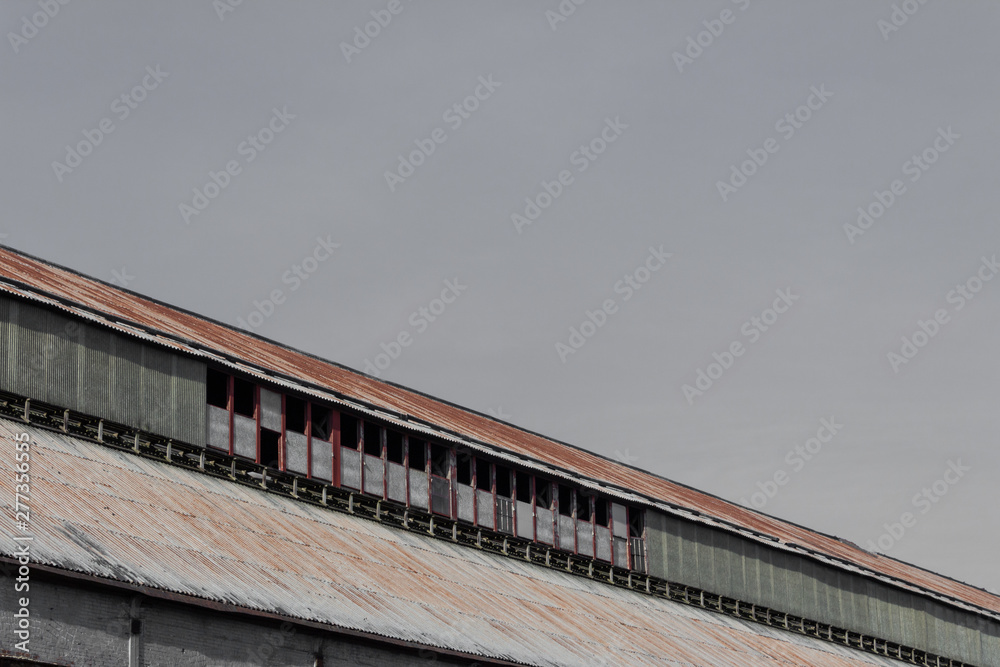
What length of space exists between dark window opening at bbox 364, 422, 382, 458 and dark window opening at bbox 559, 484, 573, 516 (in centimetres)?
1019

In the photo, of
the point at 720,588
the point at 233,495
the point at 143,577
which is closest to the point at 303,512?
the point at 233,495

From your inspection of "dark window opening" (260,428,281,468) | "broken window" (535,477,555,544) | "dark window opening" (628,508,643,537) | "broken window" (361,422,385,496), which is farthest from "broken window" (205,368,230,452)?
"dark window opening" (628,508,643,537)

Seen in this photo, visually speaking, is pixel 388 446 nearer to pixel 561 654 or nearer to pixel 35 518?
pixel 561 654

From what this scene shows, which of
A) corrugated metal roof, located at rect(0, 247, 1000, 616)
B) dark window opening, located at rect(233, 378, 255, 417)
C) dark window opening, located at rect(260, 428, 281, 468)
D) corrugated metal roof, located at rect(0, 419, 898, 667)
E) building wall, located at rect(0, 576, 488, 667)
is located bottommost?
building wall, located at rect(0, 576, 488, 667)

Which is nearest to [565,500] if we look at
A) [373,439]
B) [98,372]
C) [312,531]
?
[373,439]

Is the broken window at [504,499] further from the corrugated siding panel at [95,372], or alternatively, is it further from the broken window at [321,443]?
the corrugated siding panel at [95,372]

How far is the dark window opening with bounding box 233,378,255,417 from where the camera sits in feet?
140

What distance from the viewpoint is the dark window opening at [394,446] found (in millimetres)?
47875

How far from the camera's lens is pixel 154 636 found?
28.7 m

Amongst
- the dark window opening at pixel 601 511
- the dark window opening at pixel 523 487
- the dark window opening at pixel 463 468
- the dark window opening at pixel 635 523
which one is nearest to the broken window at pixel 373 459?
the dark window opening at pixel 463 468

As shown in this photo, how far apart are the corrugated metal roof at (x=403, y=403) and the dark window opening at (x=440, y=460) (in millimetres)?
1223

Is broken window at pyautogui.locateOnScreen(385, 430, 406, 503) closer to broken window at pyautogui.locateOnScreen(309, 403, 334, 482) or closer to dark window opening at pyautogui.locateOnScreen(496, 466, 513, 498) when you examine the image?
broken window at pyautogui.locateOnScreen(309, 403, 334, 482)

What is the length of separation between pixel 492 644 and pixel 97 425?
38.0ft

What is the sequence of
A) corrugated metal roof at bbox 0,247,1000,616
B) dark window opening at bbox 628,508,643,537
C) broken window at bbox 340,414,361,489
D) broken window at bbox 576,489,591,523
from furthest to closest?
dark window opening at bbox 628,508,643,537, broken window at bbox 576,489,591,523, broken window at bbox 340,414,361,489, corrugated metal roof at bbox 0,247,1000,616
